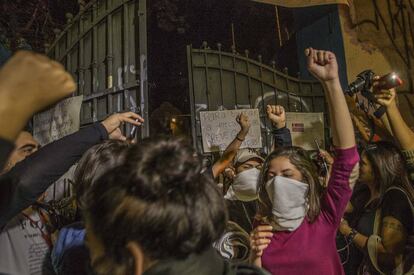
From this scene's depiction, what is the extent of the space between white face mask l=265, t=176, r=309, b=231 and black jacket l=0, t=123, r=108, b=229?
0.90 meters

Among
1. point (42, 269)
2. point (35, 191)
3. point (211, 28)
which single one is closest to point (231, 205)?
point (42, 269)

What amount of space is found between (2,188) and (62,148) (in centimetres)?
47

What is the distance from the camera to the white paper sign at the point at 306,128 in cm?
391

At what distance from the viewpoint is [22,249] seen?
1756mm

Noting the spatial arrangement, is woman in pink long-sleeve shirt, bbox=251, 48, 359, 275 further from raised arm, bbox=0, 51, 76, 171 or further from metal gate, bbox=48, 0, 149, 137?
metal gate, bbox=48, 0, 149, 137

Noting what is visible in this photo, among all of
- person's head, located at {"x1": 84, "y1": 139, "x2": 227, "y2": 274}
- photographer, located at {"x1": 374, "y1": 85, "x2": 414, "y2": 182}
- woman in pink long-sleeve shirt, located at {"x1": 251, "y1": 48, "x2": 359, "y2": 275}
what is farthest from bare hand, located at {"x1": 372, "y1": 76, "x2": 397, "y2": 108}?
person's head, located at {"x1": 84, "y1": 139, "x2": 227, "y2": 274}

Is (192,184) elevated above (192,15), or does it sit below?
below

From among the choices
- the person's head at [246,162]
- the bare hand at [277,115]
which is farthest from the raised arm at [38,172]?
the person's head at [246,162]

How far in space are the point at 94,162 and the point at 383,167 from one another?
1.73 meters

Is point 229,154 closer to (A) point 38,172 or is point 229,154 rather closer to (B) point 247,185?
(B) point 247,185

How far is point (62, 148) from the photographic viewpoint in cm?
156

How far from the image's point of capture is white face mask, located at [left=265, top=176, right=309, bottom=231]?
183 centimetres

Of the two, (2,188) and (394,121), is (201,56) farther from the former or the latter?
(2,188)

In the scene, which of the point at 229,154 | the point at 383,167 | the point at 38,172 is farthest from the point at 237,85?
the point at 38,172
